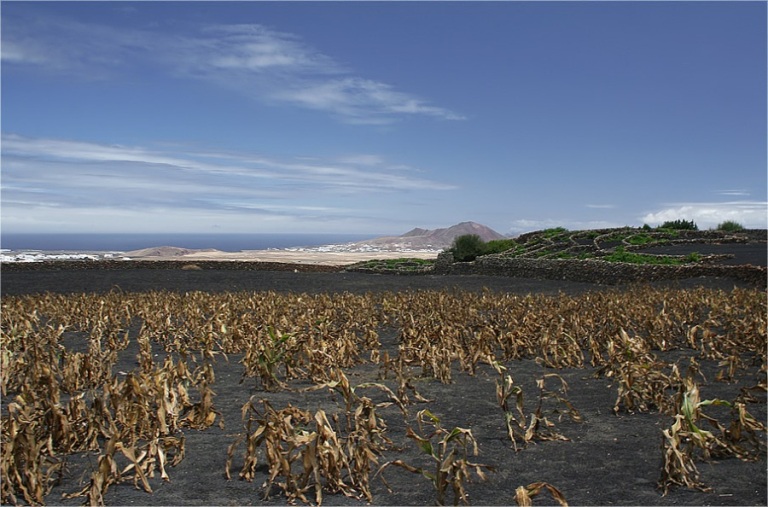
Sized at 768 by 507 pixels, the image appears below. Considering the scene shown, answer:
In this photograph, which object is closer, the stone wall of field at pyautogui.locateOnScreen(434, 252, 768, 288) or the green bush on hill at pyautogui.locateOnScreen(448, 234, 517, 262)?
the stone wall of field at pyautogui.locateOnScreen(434, 252, 768, 288)

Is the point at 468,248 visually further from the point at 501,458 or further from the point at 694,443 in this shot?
the point at 694,443

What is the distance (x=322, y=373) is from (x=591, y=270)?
80.3 feet

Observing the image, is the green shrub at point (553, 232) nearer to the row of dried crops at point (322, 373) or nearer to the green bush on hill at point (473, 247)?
the green bush on hill at point (473, 247)

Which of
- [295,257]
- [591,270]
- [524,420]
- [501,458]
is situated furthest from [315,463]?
[295,257]

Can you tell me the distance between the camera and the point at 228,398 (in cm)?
874

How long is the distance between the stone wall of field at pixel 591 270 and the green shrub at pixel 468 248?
14.9ft

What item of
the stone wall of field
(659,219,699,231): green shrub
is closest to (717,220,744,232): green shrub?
(659,219,699,231): green shrub

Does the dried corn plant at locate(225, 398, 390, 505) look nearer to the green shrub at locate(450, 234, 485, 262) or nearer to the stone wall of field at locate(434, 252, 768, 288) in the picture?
the stone wall of field at locate(434, 252, 768, 288)

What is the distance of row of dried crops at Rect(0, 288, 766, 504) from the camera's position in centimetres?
520

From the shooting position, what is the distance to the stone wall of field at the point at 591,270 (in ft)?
84.9

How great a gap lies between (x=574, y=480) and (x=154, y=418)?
4.54 metres

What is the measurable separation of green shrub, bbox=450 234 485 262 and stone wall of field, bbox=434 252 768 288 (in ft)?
14.9

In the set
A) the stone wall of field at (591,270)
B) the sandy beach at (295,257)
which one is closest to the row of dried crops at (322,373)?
the stone wall of field at (591,270)

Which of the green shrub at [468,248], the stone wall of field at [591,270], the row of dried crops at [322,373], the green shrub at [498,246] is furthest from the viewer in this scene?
the green shrub at [498,246]
